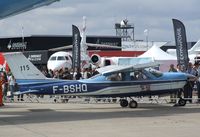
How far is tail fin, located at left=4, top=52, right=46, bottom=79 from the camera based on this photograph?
17.9 metres

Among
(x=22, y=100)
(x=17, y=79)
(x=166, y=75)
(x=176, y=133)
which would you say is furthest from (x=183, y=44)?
(x=176, y=133)

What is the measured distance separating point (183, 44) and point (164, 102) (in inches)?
191

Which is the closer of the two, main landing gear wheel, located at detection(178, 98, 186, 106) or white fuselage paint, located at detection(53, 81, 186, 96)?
white fuselage paint, located at detection(53, 81, 186, 96)

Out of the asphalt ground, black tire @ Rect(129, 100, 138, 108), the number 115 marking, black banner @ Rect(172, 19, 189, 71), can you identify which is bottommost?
the asphalt ground

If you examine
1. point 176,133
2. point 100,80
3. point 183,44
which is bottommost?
point 176,133

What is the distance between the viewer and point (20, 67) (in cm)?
1795

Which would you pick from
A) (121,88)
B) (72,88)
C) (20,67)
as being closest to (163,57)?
(121,88)

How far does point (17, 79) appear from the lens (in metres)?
18.0

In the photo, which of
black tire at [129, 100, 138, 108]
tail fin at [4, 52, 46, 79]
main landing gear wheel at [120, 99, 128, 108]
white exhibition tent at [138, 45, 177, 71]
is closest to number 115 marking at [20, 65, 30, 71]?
tail fin at [4, 52, 46, 79]

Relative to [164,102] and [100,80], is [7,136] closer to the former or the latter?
[100,80]

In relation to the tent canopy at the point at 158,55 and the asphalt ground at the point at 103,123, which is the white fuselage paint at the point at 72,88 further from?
the tent canopy at the point at 158,55

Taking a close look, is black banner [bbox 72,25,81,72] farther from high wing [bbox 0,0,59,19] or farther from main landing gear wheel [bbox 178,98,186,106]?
high wing [bbox 0,0,59,19]

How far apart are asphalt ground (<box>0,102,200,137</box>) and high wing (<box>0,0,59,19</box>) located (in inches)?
130

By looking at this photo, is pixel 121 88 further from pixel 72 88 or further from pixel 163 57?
pixel 163 57
